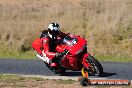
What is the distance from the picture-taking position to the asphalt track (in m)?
14.4

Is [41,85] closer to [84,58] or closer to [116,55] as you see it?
[84,58]

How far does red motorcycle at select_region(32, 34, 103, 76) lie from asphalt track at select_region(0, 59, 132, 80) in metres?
0.41

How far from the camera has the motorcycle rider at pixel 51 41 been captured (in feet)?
46.5

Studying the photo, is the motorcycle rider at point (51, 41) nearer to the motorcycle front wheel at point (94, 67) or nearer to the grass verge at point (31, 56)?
the motorcycle front wheel at point (94, 67)

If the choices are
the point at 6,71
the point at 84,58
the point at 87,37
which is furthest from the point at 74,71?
the point at 87,37

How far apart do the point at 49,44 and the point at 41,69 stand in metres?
1.67

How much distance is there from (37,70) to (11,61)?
2.28m

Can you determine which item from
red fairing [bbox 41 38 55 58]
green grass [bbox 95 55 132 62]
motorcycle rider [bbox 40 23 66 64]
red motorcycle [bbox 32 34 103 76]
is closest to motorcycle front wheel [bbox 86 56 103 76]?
red motorcycle [bbox 32 34 103 76]

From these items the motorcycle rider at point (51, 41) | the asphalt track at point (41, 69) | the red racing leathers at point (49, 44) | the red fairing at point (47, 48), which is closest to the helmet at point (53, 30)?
the motorcycle rider at point (51, 41)

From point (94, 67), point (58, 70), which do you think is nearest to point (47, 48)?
point (58, 70)

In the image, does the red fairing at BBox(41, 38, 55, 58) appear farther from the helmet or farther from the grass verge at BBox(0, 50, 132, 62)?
the grass verge at BBox(0, 50, 132, 62)

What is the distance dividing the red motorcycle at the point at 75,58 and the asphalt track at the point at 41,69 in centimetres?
41

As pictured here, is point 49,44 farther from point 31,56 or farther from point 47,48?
point 31,56

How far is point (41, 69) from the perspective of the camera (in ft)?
51.5
